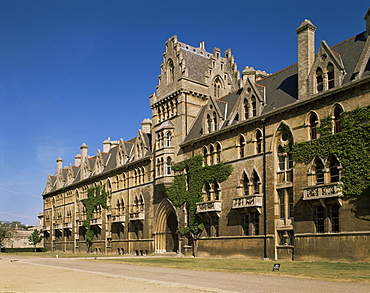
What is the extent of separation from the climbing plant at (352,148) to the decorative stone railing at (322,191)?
1.37ft

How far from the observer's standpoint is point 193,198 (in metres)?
46.1

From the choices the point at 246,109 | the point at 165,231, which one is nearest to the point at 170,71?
the point at 246,109

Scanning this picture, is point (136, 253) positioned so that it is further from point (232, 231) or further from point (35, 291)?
point (35, 291)

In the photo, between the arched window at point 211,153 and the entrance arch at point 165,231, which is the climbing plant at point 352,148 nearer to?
the arched window at point 211,153

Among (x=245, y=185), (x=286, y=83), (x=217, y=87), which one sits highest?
(x=217, y=87)

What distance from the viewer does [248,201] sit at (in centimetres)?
3791

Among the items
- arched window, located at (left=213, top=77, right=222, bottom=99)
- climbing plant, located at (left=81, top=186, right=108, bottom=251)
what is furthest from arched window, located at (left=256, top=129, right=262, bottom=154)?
climbing plant, located at (left=81, top=186, right=108, bottom=251)

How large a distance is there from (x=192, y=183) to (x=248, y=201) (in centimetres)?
970

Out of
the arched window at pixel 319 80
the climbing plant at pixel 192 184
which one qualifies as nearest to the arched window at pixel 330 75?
the arched window at pixel 319 80

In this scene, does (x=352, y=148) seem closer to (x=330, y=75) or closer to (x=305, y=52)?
(x=330, y=75)

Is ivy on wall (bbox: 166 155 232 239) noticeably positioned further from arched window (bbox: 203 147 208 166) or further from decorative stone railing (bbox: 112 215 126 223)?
decorative stone railing (bbox: 112 215 126 223)

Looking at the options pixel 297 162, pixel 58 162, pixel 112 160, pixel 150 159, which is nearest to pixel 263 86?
pixel 297 162

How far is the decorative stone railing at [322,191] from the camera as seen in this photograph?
97.8 ft

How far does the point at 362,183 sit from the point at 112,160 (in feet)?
158
